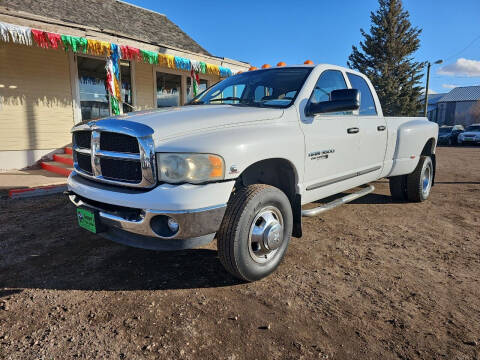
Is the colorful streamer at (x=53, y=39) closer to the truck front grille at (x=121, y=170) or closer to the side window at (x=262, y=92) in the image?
the side window at (x=262, y=92)

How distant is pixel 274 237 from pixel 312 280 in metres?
0.51

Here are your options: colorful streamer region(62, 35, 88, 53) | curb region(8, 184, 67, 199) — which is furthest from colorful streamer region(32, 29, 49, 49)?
curb region(8, 184, 67, 199)

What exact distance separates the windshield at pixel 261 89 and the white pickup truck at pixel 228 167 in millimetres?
15

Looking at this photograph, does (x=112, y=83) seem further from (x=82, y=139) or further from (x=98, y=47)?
(x=82, y=139)

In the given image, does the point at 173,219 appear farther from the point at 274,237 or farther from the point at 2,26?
the point at 2,26

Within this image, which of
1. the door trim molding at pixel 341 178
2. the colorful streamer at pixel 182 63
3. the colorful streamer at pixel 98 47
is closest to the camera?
the door trim molding at pixel 341 178

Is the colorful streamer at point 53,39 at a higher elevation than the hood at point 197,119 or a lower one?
higher

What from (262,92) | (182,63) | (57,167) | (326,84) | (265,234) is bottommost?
(57,167)

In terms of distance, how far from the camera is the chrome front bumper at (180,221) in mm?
2186

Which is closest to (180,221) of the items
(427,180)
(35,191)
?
(35,191)

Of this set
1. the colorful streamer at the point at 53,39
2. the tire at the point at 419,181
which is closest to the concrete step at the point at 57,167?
the colorful streamer at the point at 53,39

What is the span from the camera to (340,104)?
118 inches

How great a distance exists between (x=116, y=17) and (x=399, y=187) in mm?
10950

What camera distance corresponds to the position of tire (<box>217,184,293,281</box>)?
7.86ft
